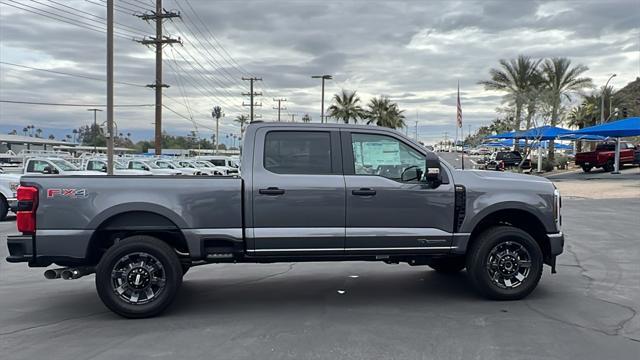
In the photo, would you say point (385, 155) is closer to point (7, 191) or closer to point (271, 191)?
point (271, 191)

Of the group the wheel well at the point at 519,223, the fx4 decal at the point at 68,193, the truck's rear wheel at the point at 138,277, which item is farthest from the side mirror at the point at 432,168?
the fx4 decal at the point at 68,193

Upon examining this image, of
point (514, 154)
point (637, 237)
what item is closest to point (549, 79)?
point (514, 154)

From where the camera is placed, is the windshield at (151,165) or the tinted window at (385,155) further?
the windshield at (151,165)

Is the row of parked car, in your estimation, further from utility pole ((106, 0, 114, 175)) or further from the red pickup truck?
the red pickup truck

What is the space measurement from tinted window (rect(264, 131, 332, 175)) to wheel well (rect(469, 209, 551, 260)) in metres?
1.94

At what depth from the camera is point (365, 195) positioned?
20.5ft

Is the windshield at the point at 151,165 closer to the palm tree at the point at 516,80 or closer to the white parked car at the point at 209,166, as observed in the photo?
the white parked car at the point at 209,166

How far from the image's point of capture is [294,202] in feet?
20.2

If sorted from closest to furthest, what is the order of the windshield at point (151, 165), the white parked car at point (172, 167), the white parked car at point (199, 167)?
the windshield at point (151, 165)
the white parked car at point (172, 167)
the white parked car at point (199, 167)

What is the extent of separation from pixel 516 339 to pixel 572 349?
480mm

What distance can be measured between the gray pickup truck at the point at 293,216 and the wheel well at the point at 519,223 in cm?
2

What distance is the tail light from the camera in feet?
19.0

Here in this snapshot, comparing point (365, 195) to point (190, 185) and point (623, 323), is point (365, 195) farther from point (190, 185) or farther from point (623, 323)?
point (623, 323)

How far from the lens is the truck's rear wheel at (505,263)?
6508mm
